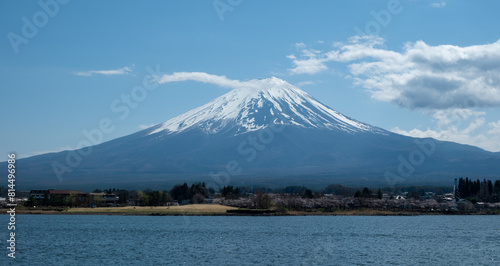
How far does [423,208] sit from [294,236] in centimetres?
7806

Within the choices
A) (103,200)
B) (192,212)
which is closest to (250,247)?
(192,212)

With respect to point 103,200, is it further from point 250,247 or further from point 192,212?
point 250,247

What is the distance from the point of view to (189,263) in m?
38.7

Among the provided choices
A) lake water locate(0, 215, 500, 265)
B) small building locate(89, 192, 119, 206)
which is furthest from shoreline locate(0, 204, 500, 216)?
lake water locate(0, 215, 500, 265)

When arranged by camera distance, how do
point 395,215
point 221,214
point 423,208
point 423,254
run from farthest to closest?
point 423,208
point 395,215
point 221,214
point 423,254

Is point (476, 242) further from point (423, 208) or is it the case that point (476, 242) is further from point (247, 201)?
point (423, 208)

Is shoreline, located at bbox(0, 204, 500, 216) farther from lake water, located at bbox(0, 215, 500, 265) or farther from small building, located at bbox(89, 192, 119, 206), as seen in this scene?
lake water, located at bbox(0, 215, 500, 265)

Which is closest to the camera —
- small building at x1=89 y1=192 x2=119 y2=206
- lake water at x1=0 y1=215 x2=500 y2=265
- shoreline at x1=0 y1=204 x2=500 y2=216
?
lake water at x1=0 y1=215 x2=500 y2=265

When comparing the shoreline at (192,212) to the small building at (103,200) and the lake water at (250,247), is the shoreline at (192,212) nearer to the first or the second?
the small building at (103,200)

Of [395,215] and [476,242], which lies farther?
[395,215]

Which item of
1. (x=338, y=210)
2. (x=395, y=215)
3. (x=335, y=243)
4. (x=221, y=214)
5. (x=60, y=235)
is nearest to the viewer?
(x=335, y=243)

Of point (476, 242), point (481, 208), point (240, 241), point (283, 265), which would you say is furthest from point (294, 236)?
point (481, 208)

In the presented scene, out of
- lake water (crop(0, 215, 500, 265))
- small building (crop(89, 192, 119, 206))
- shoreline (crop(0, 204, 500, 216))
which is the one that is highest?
small building (crop(89, 192, 119, 206))

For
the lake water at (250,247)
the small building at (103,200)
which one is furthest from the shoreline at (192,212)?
the lake water at (250,247)
